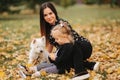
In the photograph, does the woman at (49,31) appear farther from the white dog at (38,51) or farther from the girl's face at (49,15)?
the white dog at (38,51)

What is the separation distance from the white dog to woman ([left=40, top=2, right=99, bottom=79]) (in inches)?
11.7

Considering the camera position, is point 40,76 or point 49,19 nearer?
point 40,76

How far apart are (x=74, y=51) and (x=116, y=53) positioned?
1.90m

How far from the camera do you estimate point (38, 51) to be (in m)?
7.06

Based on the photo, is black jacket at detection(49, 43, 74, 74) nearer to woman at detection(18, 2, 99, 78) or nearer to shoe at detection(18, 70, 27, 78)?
woman at detection(18, 2, 99, 78)

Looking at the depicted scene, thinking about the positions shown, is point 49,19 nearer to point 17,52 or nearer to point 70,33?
point 70,33

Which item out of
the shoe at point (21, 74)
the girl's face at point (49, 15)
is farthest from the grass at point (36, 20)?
the shoe at point (21, 74)

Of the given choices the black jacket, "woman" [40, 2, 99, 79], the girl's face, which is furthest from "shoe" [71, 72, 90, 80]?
the girl's face

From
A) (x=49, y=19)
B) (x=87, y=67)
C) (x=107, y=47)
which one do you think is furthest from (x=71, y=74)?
(x=107, y=47)

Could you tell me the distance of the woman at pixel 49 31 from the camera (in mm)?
6930

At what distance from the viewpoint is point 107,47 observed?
30.5 feet

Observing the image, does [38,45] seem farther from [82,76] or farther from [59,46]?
[82,76]

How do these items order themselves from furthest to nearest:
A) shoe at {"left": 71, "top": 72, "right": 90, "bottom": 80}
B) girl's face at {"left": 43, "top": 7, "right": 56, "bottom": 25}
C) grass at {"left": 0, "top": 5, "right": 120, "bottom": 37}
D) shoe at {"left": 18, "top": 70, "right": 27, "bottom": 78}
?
grass at {"left": 0, "top": 5, "right": 120, "bottom": 37}, girl's face at {"left": 43, "top": 7, "right": 56, "bottom": 25}, shoe at {"left": 18, "top": 70, "right": 27, "bottom": 78}, shoe at {"left": 71, "top": 72, "right": 90, "bottom": 80}

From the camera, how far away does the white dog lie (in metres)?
7.01
